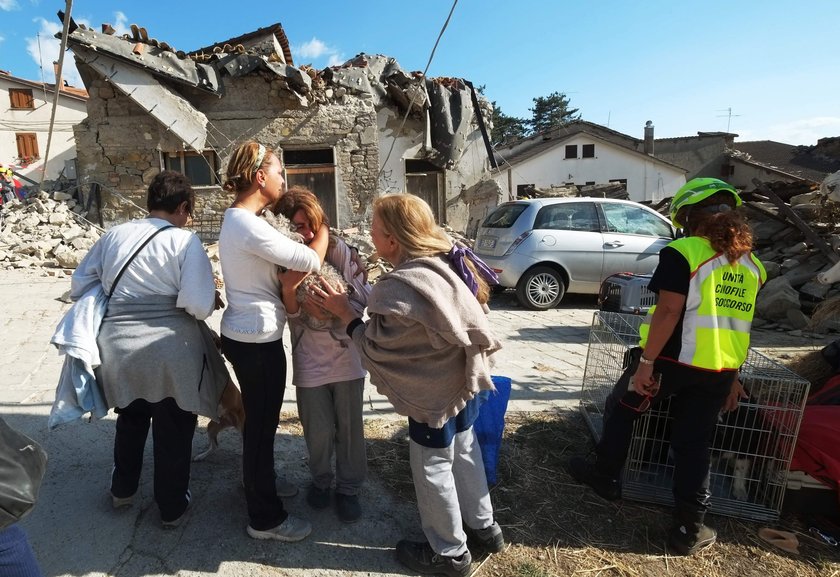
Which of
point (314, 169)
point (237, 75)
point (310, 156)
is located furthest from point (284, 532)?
point (237, 75)

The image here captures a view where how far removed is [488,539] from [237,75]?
38.0 ft

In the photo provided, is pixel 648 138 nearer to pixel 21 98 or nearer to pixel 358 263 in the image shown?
pixel 358 263

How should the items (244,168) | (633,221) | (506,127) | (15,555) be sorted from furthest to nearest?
(506,127) < (633,221) < (244,168) < (15,555)

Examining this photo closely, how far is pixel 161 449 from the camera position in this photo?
7.18 ft

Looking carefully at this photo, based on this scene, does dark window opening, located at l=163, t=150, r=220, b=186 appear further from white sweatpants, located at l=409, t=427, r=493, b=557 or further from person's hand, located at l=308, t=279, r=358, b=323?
white sweatpants, located at l=409, t=427, r=493, b=557

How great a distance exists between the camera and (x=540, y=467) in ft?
9.84

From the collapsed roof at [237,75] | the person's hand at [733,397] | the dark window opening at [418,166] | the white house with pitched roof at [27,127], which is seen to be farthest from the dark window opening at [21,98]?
the person's hand at [733,397]

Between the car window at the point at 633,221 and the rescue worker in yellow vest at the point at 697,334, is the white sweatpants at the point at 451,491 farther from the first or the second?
the car window at the point at 633,221

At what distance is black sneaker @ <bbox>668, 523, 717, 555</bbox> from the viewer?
2289 mm

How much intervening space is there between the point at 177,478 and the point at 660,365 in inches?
89.7

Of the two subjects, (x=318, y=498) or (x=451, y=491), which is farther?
(x=318, y=498)

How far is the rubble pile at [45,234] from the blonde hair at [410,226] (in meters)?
9.13

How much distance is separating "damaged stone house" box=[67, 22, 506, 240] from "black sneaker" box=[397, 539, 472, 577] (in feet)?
29.3

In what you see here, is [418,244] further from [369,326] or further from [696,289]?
[696,289]
